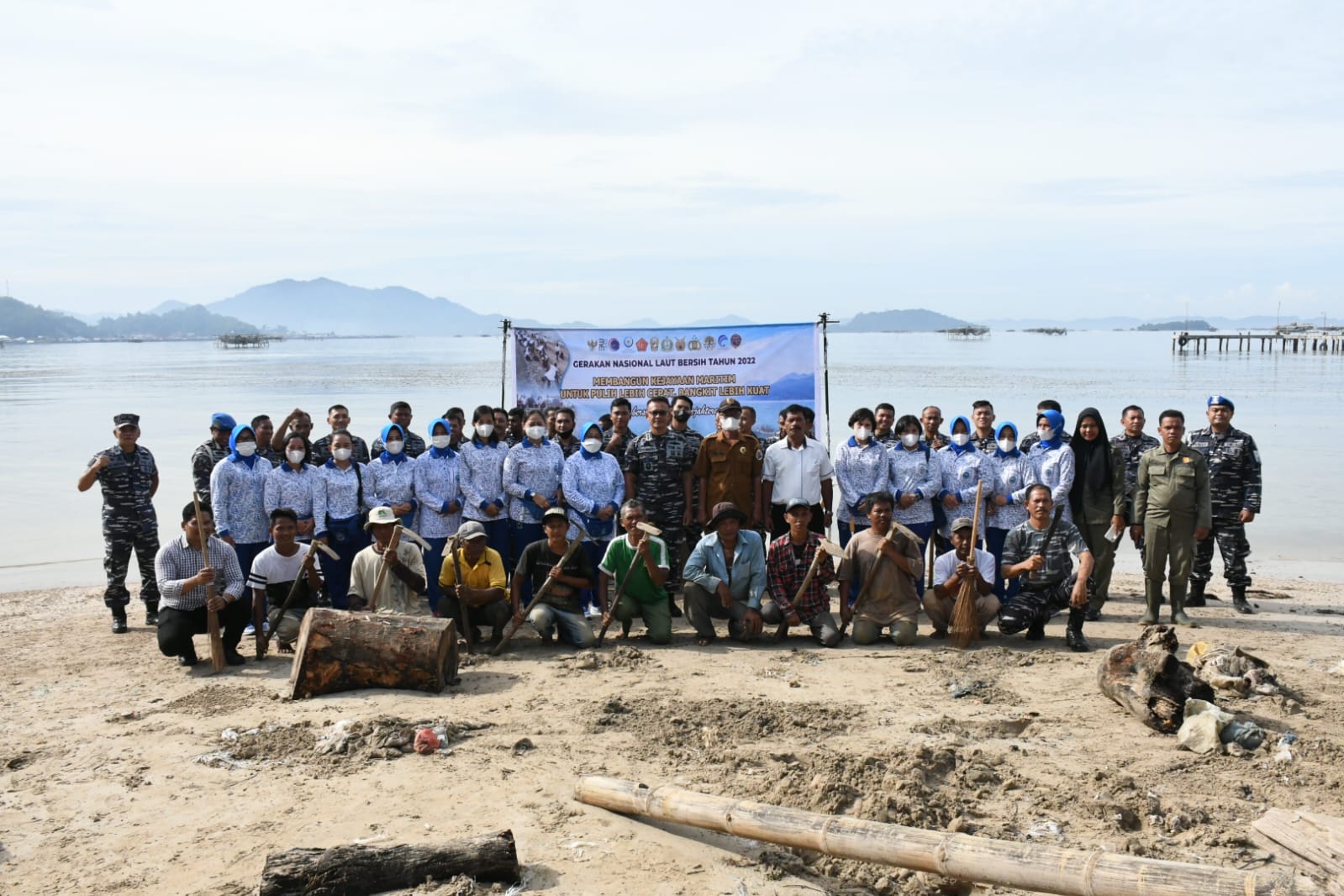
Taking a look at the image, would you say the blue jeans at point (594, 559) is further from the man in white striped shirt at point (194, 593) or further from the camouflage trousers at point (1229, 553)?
the camouflage trousers at point (1229, 553)

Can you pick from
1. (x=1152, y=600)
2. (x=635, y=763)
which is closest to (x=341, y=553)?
(x=635, y=763)

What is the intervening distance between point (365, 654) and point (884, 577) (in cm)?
376

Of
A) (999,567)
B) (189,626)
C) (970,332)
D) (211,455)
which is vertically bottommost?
(189,626)

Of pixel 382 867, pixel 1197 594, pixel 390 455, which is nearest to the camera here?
pixel 382 867

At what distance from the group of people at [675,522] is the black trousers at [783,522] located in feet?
0.08

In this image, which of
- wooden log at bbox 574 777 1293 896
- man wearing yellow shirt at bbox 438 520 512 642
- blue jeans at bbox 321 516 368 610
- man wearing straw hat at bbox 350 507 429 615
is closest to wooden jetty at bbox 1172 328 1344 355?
man wearing yellow shirt at bbox 438 520 512 642

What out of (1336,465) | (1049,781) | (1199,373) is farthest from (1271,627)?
(1199,373)

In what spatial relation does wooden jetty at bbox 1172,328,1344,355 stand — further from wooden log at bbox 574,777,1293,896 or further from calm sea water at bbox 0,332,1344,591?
wooden log at bbox 574,777,1293,896

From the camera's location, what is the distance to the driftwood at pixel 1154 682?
5898 millimetres

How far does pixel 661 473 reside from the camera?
8.73 m

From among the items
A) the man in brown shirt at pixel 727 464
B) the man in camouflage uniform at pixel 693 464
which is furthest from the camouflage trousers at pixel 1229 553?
the man in camouflage uniform at pixel 693 464

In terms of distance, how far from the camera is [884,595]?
7.89m

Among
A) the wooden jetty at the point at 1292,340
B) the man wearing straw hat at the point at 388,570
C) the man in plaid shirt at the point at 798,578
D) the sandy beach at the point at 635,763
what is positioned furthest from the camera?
the wooden jetty at the point at 1292,340

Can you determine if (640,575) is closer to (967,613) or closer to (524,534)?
(524,534)
